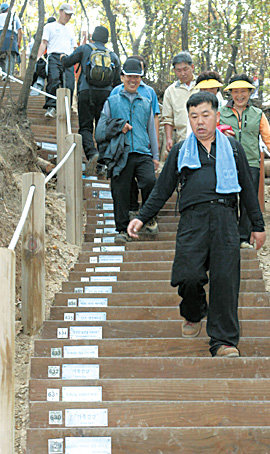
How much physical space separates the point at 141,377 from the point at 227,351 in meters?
0.58

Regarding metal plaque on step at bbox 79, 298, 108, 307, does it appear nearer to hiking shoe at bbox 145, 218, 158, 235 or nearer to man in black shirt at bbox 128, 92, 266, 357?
man in black shirt at bbox 128, 92, 266, 357

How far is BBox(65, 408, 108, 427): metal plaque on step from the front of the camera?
4.40 m

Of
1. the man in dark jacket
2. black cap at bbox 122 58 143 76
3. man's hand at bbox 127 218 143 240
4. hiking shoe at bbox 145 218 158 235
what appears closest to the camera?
man's hand at bbox 127 218 143 240

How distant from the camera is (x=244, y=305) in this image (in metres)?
6.19

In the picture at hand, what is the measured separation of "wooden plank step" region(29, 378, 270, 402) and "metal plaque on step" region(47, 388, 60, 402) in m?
0.02

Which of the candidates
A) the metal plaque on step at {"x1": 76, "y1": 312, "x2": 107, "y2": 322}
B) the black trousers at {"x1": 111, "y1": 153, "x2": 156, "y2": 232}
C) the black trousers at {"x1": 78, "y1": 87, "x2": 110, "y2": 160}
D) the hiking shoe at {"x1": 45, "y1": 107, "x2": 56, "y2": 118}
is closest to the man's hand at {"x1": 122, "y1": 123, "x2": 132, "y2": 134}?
the black trousers at {"x1": 111, "y1": 153, "x2": 156, "y2": 232}

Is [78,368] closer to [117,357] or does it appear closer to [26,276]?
[117,357]

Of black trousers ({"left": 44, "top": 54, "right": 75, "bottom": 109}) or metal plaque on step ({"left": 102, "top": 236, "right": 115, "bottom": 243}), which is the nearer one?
metal plaque on step ({"left": 102, "top": 236, "right": 115, "bottom": 243})

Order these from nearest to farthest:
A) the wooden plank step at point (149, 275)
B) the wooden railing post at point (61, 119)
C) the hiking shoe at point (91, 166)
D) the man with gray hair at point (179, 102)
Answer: the wooden plank step at point (149, 275) < the man with gray hair at point (179, 102) < the wooden railing post at point (61, 119) < the hiking shoe at point (91, 166)

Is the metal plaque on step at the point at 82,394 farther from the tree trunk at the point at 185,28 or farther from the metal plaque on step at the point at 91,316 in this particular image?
the tree trunk at the point at 185,28

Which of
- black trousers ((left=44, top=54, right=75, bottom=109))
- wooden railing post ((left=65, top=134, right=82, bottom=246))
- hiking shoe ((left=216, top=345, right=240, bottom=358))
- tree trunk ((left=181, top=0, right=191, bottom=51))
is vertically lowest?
hiking shoe ((left=216, top=345, right=240, bottom=358))

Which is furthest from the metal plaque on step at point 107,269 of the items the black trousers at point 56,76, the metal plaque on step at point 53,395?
the black trousers at point 56,76

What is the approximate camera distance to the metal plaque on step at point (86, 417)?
173 inches

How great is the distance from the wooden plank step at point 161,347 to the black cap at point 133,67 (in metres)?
3.14
